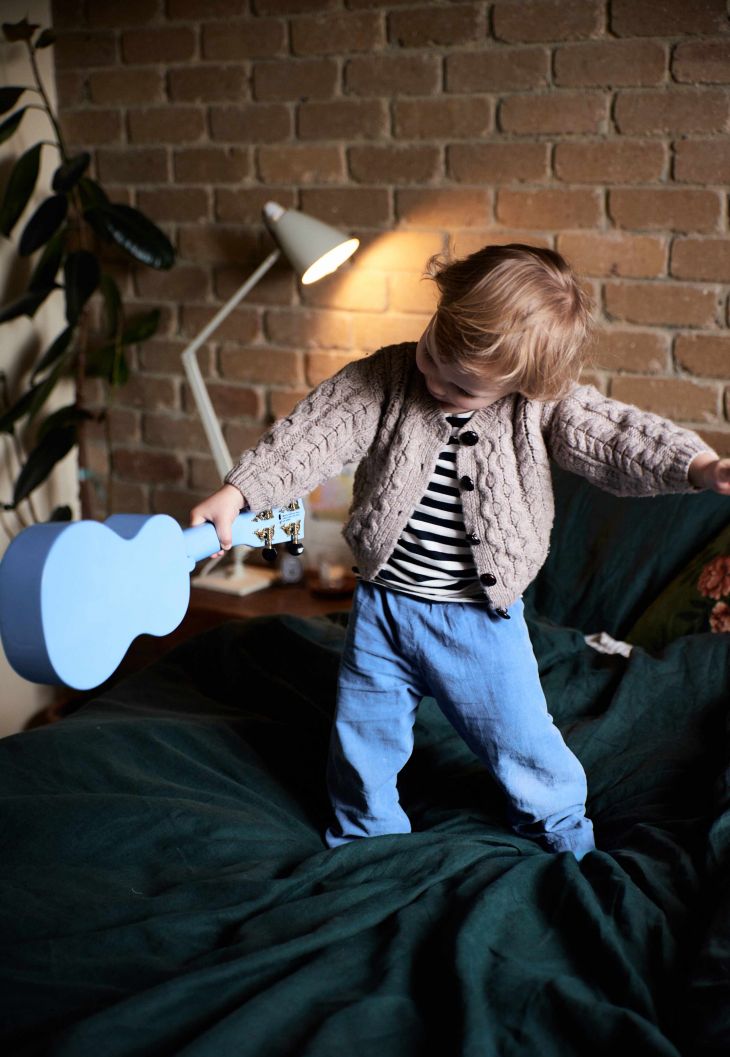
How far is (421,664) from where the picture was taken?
4.74 ft

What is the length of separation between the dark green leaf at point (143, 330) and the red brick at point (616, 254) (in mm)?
1056

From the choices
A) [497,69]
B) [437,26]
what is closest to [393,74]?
[437,26]

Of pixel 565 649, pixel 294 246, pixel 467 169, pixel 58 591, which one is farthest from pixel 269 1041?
pixel 467 169

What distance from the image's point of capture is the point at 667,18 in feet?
6.66

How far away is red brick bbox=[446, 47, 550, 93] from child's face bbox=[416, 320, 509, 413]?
1.12 meters

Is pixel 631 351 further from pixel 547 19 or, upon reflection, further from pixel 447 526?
pixel 447 526

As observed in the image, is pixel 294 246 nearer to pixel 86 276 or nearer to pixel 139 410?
pixel 86 276

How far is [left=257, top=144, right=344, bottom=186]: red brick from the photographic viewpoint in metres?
2.46

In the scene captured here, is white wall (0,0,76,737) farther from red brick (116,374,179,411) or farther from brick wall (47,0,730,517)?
red brick (116,374,179,411)

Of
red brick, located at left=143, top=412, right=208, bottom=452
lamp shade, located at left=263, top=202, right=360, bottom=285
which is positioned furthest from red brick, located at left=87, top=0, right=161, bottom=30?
red brick, located at left=143, top=412, right=208, bottom=452

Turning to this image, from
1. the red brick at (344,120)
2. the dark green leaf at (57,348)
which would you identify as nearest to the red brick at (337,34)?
the red brick at (344,120)

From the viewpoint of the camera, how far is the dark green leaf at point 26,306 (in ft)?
8.07

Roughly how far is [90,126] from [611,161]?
4.58 ft

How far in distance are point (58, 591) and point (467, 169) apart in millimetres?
1651
